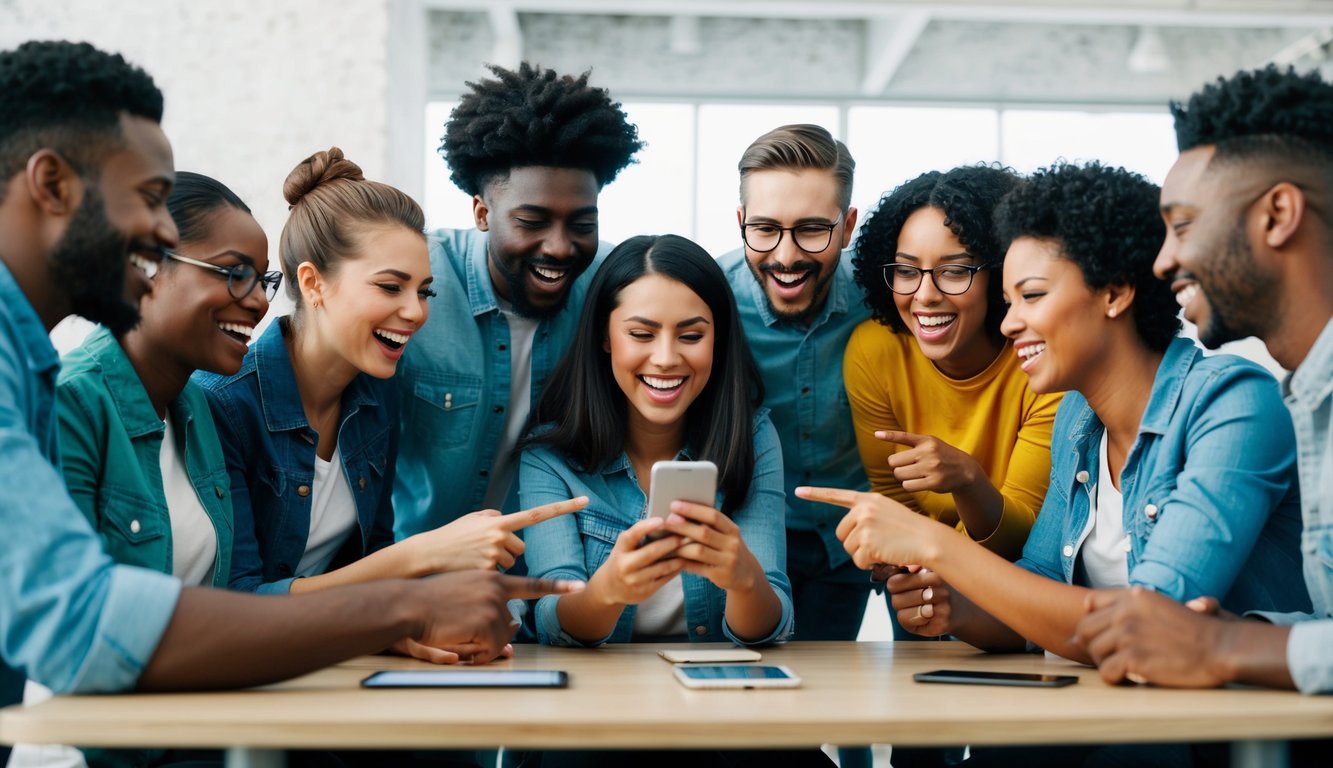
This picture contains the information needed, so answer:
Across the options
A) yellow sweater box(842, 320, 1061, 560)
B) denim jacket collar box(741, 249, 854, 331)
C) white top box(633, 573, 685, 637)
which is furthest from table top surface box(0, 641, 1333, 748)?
denim jacket collar box(741, 249, 854, 331)

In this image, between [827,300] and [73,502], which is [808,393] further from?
[73,502]

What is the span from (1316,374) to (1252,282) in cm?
19

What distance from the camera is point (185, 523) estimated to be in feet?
7.78

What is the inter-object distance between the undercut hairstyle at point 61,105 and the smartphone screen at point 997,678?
1.62 meters

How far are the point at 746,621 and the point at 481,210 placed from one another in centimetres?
153

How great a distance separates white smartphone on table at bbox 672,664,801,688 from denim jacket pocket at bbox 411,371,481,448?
1.30 meters

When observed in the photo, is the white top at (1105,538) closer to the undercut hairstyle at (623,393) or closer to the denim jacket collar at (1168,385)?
the denim jacket collar at (1168,385)

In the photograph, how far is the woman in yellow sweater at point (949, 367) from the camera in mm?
3006

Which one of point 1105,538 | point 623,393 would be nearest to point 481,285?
point 623,393

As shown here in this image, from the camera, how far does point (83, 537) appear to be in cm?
165

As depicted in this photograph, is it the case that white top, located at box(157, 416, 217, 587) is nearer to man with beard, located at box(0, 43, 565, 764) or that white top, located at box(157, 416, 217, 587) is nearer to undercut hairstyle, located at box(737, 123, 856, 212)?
man with beard, located at box(0, 43, 565, 764)

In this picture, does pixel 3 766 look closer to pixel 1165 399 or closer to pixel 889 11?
pixel 1165 399

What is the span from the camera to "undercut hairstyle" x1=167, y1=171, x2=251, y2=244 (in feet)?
8.11

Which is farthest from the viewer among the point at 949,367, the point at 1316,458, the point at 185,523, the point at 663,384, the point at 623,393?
the point at 949,367
